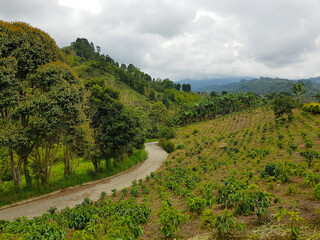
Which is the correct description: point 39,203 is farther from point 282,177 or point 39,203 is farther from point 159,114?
point 159,114

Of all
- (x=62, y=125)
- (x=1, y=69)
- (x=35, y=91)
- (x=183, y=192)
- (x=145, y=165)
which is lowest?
(x=145, y=165)

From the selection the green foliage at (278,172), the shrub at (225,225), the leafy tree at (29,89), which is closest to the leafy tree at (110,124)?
the leafy tree at (29,89)

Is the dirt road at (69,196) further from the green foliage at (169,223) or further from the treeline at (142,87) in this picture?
the treeline at (142,87)

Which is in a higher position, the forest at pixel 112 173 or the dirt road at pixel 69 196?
the forest at pixel 112 173

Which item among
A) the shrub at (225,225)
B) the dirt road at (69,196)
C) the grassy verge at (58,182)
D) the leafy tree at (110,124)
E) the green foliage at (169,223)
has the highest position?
the leafy tree at (110,124)

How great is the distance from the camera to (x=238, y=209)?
6.00m

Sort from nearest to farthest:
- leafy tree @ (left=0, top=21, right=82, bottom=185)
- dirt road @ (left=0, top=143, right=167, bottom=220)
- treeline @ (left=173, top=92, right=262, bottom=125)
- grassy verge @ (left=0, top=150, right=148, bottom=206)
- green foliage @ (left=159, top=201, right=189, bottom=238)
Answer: green foliage @ (left=159, top=201, right=189, bottom=238) → leafy tree @ (left=0, top=21, right=82, bottom=185) → dirt road @ (left=0, top=143, right=167, bottom=220) → grassy verge @ (left=0, top=150, right=148, bottom=206) → treeline @ (left=173, top=92, right=262, bottom=125)

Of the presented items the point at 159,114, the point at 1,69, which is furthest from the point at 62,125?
the point at 159,114

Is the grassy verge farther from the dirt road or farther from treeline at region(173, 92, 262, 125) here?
treeline at region(173, 92, 262, 125)

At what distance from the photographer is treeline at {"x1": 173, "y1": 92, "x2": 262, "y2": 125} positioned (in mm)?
60844

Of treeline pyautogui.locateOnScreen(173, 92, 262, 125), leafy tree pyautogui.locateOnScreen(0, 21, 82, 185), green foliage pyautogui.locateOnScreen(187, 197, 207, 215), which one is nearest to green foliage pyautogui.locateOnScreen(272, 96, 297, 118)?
treeline pyautogui.locateOnScreen(173, 92, 262, 125)

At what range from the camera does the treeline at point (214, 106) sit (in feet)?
200

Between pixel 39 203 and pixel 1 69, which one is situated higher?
pixel 1 69

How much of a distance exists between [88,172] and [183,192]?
12.4m
